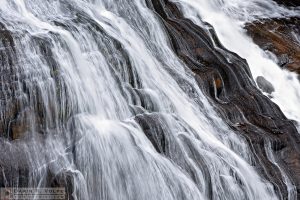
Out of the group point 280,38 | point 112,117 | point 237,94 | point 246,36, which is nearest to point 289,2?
point 280,38

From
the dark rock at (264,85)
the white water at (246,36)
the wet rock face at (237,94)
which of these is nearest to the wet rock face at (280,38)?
the white water at (246,36)

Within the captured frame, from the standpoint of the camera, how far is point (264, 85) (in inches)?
493

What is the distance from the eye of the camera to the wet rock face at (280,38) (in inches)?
526

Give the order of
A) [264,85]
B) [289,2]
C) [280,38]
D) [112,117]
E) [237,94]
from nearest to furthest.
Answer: [112,117] < [237,94] < [264,85] < [280,38] < [289,2]

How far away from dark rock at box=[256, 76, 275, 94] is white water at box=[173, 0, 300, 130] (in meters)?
0.13

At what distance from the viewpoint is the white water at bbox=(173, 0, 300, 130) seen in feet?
41.9

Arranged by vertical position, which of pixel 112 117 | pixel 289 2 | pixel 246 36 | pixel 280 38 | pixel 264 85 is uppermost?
pixel 289 2

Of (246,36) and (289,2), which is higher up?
(289,2)

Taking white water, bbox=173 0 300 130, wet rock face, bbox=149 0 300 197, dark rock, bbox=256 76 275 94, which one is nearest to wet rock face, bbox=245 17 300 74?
white water, bbox=173 0 300 130

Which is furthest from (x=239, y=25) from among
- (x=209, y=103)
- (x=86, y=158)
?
(x=86, y=158)

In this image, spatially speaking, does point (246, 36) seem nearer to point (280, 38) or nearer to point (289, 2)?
point (280, 38)

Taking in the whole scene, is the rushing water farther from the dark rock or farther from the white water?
the white water

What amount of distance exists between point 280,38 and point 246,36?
3.26ft

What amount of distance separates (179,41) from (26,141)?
17.6ft
